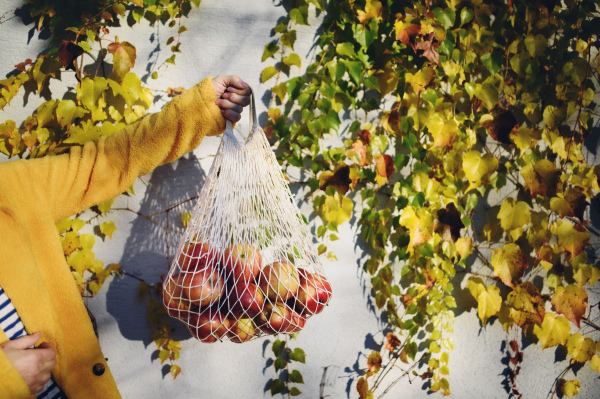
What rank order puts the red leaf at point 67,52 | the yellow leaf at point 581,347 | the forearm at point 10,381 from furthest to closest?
the yellow leaf at point 581,347
the red leaf at point 67,52
the forearm at point 10,381

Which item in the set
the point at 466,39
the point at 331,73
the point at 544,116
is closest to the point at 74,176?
the point at 331,73

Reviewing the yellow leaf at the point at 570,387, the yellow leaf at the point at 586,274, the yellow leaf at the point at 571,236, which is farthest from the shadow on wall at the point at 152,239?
the yellow leaf at the point at 570,387

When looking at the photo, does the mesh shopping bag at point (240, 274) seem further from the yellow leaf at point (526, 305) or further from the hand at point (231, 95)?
the yellow leaf at point (526, 305)

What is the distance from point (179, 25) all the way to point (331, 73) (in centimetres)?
60

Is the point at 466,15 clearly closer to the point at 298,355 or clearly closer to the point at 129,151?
the point at 129,151

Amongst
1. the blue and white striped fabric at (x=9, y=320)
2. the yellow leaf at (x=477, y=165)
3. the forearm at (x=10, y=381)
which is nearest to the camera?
the forearm at (x=10, y=381)

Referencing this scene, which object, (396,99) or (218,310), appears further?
(396,99)

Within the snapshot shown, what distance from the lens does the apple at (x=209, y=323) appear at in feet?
3.14

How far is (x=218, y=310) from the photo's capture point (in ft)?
3.05

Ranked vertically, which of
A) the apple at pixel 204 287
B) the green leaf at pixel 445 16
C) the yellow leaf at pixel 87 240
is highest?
the green leaf at pixel 445 16

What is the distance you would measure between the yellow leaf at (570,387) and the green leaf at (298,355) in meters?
1.36

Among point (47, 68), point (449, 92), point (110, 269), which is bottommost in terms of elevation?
point (110, 269)

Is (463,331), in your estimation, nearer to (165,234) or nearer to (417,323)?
(417,323)

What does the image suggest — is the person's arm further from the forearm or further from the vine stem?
the vine stem
